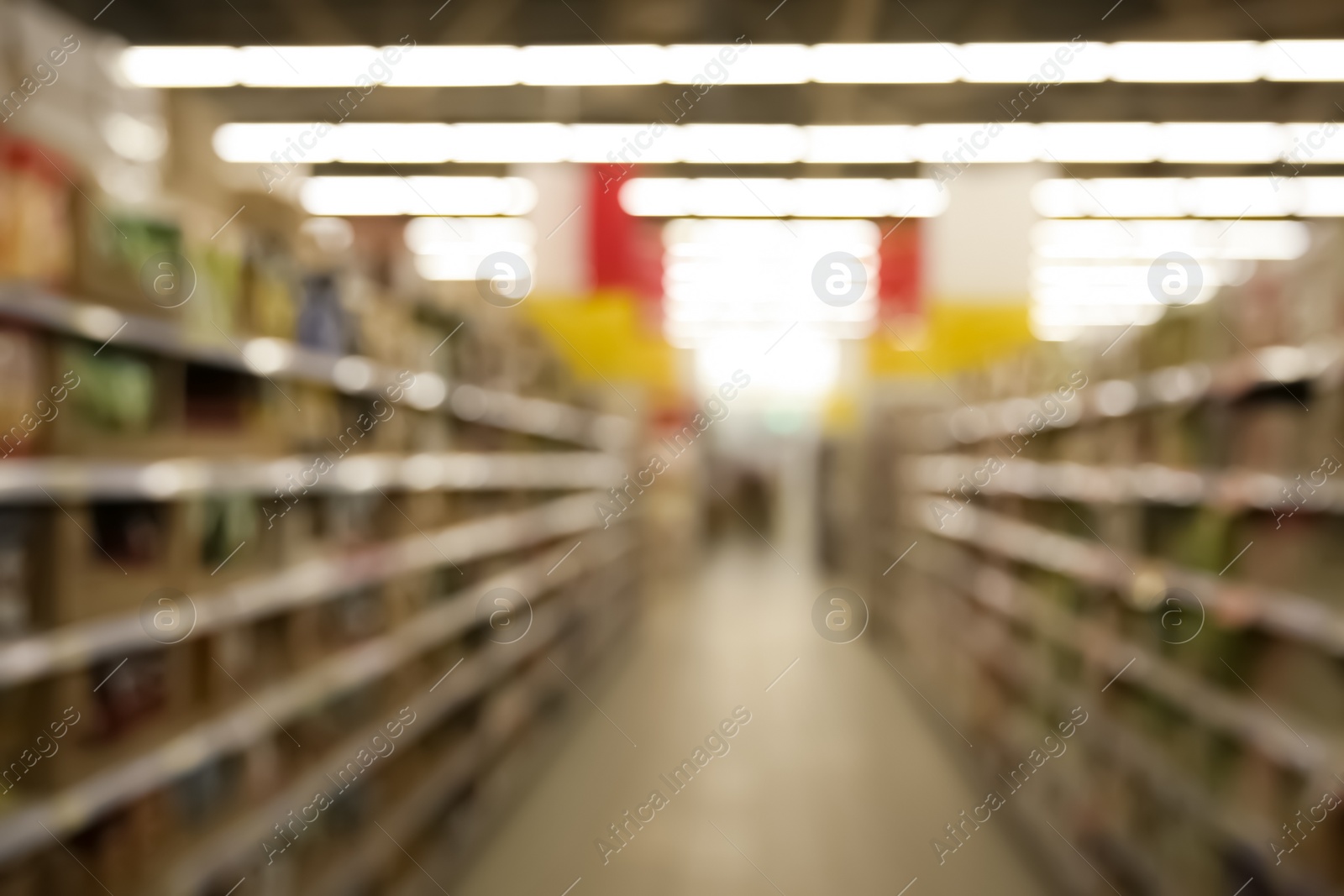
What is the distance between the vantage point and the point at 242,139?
27.0ft

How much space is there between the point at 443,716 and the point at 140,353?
247 cm

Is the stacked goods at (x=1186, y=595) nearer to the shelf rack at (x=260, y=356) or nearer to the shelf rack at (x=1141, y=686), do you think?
the shelf rack at (x=1141, y=686)

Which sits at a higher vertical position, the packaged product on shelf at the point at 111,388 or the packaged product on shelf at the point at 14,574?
the packaged product on shelf at the point at 111,388

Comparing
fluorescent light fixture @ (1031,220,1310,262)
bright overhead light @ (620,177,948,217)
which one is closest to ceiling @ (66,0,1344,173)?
bright overhead light @ (620,177,948,217)

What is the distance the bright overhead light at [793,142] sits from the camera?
313 inches

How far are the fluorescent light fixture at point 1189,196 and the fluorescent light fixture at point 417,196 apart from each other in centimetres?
482

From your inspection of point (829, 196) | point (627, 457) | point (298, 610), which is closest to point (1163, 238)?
point (829, 196)

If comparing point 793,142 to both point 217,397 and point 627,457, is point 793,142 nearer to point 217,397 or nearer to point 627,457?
point 627,457

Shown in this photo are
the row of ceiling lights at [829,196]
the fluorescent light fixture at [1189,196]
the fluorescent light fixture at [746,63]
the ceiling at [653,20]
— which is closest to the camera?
the fluorescent light fixture at [746,63]

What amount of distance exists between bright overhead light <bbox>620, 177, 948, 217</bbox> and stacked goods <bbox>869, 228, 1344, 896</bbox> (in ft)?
13.1

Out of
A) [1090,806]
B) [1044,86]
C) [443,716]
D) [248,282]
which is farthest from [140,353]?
[1044,86]

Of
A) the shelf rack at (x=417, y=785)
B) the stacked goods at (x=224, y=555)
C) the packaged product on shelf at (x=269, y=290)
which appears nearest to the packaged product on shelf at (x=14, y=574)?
the stacked goods at (x=224, y=555)

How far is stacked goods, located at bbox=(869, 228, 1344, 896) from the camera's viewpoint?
2.57 metres

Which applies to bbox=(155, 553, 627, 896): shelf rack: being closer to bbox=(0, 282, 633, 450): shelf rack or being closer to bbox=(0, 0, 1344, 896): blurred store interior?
bbox=(0, 0, 1344, 896): blurred store interior
